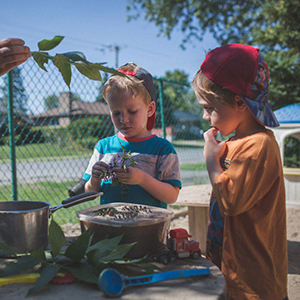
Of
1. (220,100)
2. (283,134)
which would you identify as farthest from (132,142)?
(283,134)

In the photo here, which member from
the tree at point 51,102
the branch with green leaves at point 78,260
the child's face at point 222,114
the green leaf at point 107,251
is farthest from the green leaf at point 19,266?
the tree at point 51,102

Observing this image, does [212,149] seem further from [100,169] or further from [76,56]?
[76,56]

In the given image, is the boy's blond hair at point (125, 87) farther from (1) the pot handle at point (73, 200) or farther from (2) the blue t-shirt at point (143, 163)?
(1) the pot handle at point (73, 200)

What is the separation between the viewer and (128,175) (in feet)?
4.23

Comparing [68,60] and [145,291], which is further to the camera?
[68,60]

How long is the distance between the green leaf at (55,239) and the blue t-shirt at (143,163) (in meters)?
0.60

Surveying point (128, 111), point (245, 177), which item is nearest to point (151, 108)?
point (128, 111)

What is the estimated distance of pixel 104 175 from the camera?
1280mm

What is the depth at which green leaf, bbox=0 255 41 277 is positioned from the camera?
2.68ft

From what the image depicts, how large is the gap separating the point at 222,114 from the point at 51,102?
3.93 meters

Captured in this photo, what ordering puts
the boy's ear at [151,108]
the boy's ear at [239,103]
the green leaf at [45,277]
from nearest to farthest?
the green leaf at [45,277], the boy's ear at [239,103], the boy's ear at [151,108]

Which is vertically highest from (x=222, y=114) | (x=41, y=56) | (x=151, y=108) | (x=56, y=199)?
(x=41, y=56)

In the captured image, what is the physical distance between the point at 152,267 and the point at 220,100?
0.72 meters

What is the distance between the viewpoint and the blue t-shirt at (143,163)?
5.29ft
